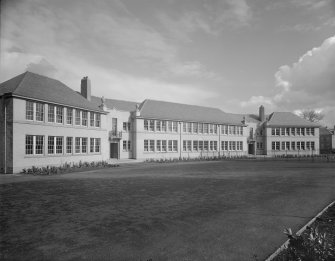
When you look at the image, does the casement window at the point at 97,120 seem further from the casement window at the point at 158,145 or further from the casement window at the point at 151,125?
the casement window at the point at 158,145

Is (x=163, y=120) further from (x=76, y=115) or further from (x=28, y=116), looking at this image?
(x=28, y=116)

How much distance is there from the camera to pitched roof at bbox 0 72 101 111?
83.5 ft

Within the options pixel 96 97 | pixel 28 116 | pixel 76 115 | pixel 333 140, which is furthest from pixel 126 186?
pixel 333 140

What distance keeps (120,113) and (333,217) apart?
123 feet

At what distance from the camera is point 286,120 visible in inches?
2425

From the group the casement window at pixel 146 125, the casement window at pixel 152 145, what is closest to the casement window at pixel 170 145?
the casement window at pixel 152 145

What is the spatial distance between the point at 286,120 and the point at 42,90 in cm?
5329

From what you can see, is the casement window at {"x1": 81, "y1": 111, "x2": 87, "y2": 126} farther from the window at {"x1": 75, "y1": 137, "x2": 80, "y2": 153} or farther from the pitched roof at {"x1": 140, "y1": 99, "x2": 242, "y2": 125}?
the pitched roof at {"x1": 140, "y1": 99, "x2": 242, "y2": 125}

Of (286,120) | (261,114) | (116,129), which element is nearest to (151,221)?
(116,129)

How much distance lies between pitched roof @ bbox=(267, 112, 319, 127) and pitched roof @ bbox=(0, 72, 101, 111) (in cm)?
4385

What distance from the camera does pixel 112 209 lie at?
410 inches

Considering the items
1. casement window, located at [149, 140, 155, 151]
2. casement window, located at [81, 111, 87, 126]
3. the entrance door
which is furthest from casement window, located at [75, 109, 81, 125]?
casement window, located at [149, 140, 155, 151]

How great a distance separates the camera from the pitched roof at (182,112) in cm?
4600

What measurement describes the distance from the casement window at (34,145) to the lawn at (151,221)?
10.7 metres
